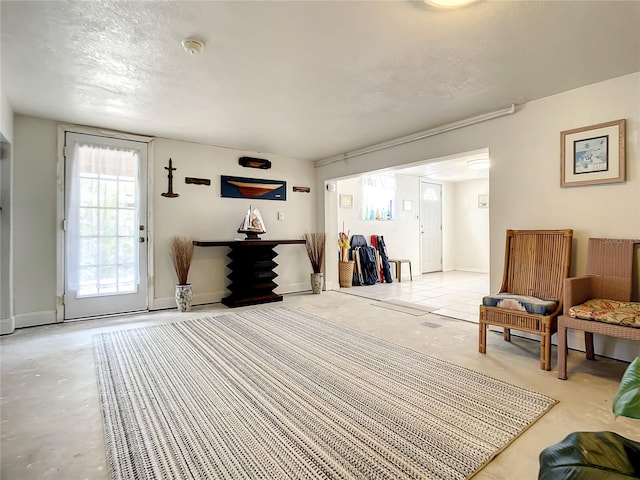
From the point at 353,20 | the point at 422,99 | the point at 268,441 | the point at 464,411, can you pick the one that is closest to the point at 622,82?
the point at 422,99

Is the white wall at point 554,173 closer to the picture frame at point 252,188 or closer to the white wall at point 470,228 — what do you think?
the picture frame at point 252,188

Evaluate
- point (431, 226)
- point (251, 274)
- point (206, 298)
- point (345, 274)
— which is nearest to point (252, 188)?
point (251, 274)

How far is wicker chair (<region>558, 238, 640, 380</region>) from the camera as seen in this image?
2100 millimetres

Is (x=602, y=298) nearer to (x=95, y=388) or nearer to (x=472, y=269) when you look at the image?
(x=95, y=388)

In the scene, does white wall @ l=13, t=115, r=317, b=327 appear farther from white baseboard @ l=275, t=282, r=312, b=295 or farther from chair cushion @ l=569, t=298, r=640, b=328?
chair cushion @ l=569, t=298, r=640, b=328

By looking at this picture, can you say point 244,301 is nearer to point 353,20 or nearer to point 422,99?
point 422,99

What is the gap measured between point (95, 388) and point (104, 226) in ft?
8.03

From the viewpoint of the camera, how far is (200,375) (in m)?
2.32

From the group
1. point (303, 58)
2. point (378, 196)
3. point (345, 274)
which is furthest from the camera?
point (378, 196)

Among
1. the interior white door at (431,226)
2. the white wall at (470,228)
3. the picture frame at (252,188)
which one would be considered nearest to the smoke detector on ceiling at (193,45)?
the picture frame at (252,188)

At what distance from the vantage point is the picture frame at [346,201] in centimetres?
633

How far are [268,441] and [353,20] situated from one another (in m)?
2.33

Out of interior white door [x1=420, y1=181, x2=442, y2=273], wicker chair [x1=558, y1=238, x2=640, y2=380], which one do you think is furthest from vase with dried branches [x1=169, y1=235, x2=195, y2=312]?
interior white door [x1=420, y1=181, x2=442, y2=273]

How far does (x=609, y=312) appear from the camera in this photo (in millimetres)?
2148
